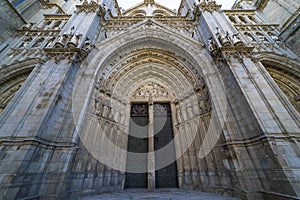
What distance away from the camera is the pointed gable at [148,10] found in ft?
48.3

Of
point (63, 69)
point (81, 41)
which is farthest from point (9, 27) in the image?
point (63, 69)

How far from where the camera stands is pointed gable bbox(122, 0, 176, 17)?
14.7m

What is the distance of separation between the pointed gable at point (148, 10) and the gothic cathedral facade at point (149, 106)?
22.5 feet

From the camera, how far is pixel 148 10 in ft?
47.7

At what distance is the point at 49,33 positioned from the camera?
8617 millimetres

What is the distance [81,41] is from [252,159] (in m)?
8.23

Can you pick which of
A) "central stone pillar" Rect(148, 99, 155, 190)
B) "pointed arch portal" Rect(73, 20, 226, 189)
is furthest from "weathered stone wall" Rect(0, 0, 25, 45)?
"central stone pillar" Rect(148, 99, 155, 190)

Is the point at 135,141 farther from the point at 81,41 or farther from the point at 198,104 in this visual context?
the point at 81,41

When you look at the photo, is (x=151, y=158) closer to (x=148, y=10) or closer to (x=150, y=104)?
(x=150, y=104)

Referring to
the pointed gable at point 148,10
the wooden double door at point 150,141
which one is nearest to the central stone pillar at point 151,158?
the wooden double door at point 150,141

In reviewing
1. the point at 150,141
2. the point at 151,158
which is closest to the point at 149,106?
the point at 150,141

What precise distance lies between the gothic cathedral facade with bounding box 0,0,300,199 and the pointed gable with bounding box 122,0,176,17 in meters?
6.87

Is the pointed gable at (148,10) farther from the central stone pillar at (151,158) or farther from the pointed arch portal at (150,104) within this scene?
the central stone pillar at (151,158)

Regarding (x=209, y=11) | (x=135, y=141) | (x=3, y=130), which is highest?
(x=209, y=11)
